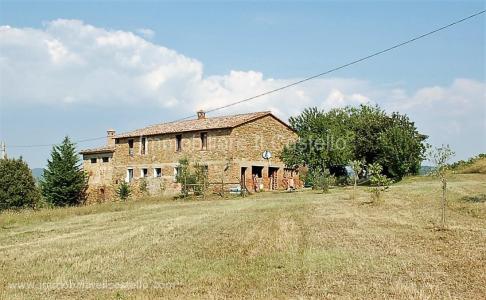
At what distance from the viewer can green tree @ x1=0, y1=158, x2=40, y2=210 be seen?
46.3m

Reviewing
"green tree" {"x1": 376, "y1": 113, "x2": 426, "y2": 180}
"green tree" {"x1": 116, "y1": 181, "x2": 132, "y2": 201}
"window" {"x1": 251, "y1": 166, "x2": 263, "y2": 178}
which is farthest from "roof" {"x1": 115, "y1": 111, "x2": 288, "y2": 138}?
"green tree" {"x1": 376, "y1": 113, "x2": 426, "y2": 180}

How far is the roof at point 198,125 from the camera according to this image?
44.1 meters

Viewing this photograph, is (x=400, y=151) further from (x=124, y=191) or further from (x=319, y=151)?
(x=124, y=191)

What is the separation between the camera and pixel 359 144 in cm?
5091

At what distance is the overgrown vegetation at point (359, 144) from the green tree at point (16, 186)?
1010 inches

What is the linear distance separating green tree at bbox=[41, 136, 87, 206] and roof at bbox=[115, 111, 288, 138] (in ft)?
17.7

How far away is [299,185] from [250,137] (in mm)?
8424

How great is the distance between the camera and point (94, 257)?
13.1 metres

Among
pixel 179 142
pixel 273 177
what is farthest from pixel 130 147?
pixel 273 177

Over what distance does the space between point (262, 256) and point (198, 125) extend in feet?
115

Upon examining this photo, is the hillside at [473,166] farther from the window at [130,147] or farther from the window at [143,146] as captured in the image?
the window at [130,147]

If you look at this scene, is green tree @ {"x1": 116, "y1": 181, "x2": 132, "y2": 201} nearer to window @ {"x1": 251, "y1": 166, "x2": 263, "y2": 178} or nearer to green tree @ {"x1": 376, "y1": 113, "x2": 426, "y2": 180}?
window @ {"x1": 251, "y1": 166, "x2": 263, "y2": 178}

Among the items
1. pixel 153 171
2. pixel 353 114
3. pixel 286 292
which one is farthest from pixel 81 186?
pixel 286 292

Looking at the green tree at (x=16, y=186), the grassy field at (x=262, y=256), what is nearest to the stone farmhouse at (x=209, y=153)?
the green tree at (x=16, y=186)
